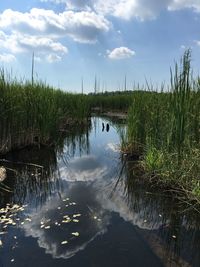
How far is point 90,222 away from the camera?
16.2ft

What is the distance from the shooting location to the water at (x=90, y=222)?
3938mm

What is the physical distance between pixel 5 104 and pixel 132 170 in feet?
11.4

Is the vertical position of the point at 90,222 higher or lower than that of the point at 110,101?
lower

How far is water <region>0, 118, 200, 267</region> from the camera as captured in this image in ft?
12.9

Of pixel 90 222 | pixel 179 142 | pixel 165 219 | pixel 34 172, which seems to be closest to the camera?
pixel 90 222

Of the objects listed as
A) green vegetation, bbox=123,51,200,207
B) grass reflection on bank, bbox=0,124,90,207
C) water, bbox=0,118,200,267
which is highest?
green vegetation, bbox=123,51,200,207

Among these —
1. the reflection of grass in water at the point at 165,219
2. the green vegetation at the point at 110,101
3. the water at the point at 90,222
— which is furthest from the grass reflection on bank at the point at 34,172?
the green vegetation at the point at 110,101

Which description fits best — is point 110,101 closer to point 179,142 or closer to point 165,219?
point 179,142

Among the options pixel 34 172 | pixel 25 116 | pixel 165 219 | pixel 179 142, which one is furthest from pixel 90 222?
pixel 25 116

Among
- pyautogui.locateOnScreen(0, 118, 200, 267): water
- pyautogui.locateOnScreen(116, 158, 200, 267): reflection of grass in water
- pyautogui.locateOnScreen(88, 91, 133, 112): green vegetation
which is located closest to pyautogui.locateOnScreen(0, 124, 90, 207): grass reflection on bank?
pyautogui.locateOnScreen(0, 118, 200, 267): water

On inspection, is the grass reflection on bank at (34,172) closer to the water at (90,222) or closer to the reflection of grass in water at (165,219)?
the water at (90,222)

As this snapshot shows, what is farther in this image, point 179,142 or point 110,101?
point 110,101

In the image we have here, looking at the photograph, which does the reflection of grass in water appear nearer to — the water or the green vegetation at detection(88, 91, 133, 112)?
the water

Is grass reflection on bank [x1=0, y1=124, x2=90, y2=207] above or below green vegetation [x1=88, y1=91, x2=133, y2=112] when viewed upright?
below
